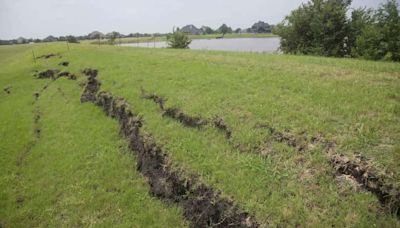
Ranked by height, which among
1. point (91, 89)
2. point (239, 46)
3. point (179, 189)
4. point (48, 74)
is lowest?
point (179, 189)

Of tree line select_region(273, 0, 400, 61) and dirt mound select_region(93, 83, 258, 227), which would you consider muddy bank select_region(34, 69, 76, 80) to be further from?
tree line select_region(273, 0, 400, 61)

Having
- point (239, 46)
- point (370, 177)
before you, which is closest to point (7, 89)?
point (370, 177)

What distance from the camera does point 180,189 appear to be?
6.98m

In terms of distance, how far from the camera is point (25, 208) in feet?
25.9

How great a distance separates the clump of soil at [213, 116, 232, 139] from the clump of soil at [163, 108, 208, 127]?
36 centimetres

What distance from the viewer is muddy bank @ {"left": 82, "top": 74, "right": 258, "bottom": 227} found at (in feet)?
18.4

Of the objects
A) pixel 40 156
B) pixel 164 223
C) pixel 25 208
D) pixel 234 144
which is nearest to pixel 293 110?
pixel 234 144

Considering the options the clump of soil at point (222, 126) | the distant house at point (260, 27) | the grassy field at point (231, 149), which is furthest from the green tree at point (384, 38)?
the distant house at point (260, 27)

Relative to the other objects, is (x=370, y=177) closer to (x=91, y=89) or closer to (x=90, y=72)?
(x=91, y=89)

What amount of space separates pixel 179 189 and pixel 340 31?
74.9ft

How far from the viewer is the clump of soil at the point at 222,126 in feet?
25.4

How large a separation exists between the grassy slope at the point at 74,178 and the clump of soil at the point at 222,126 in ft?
7.89

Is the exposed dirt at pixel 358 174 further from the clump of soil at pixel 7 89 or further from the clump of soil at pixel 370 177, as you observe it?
the clump of soil at pixel 7 89

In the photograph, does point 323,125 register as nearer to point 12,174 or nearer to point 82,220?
point 82,220
